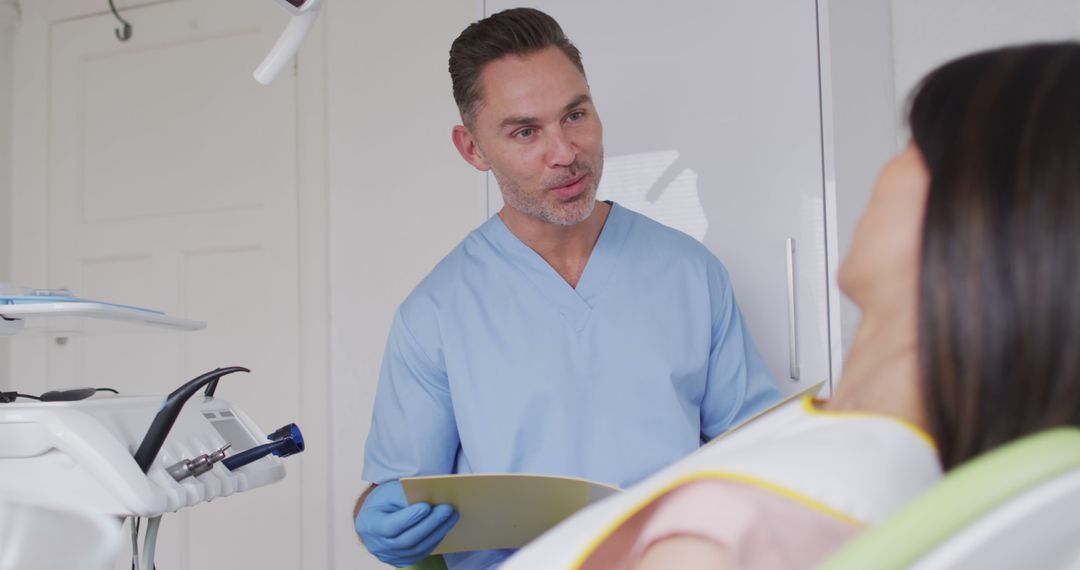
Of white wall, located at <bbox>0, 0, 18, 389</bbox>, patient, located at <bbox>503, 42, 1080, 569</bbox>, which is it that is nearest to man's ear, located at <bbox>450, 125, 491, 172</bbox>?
patient, located at <bbox>503, 42, 1080, 569</bbox>

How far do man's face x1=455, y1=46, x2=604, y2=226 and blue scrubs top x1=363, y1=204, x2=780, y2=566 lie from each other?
0.28 ft

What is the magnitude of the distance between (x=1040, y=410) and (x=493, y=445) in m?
1.07

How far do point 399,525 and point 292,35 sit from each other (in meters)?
0.60

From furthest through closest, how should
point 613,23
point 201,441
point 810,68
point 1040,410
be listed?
point 613,23
point 810,68
point 201,441
point 1040,410

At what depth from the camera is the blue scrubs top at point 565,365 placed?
4.82 feet

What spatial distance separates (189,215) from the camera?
272 centimetres

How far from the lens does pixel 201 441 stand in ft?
4.10

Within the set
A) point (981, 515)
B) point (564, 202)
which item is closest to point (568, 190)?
point (564, 202)

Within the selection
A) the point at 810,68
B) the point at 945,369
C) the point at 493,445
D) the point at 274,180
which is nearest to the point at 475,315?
the point at 493,445

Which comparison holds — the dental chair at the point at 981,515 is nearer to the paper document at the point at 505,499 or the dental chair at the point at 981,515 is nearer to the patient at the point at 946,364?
the patient at the point at 946,364

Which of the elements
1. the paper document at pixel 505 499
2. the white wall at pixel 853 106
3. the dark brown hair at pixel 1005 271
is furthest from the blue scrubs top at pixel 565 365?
the dark brown hair at pixel 1005 271

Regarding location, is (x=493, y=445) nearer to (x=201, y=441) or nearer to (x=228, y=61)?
(x=201, y=441)

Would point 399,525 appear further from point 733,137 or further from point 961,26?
point 961,26

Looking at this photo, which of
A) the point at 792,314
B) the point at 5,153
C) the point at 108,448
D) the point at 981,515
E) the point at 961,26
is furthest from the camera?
the point at 5,153
